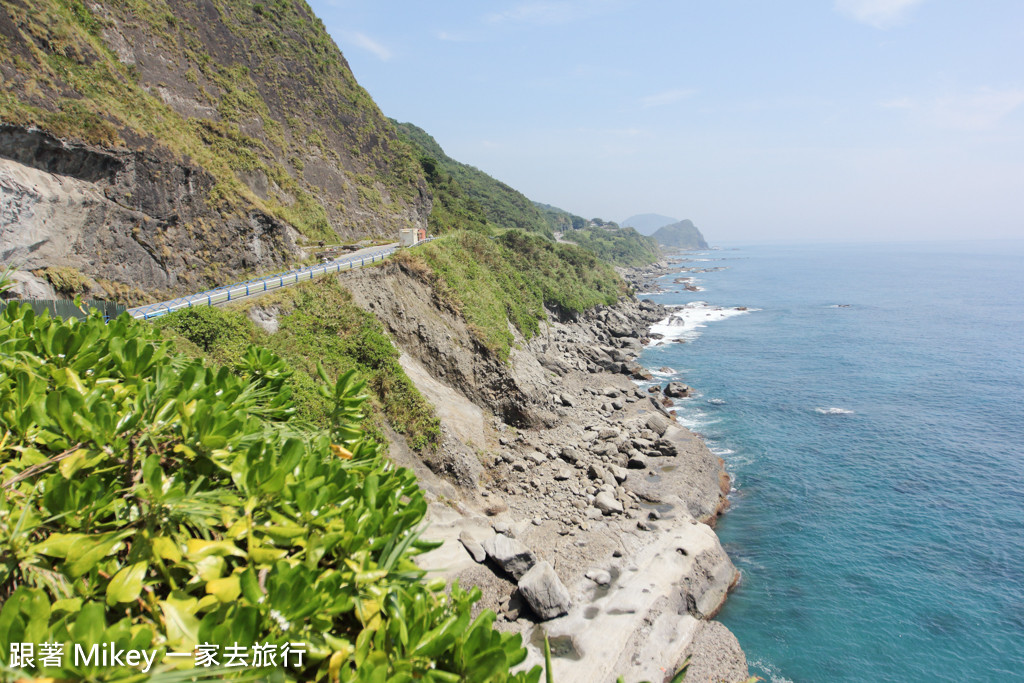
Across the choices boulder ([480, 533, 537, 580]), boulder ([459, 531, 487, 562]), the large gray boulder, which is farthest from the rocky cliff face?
the large gray boulder

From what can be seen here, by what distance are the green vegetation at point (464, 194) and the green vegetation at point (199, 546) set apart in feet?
169

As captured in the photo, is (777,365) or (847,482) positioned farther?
(777,365)

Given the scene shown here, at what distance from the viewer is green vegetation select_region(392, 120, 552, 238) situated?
59.8 meters

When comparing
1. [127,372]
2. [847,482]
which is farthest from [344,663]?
[847,482]

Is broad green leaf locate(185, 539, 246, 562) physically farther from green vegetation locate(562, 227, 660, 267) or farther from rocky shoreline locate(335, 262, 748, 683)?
green vegetation locate(562, 227, 660, 267)

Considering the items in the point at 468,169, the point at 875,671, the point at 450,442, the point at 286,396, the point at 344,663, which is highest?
the point at 468,169

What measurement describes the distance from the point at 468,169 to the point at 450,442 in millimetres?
114719

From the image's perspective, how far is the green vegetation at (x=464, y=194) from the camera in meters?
59.8

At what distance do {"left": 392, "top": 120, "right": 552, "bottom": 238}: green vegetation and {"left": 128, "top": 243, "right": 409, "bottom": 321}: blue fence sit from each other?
26.7 m

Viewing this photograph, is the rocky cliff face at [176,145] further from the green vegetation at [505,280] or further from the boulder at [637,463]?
the boulder at [637,463]

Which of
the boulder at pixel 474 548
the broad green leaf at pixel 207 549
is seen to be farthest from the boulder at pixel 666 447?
the broad green leaf at pixel 207 549

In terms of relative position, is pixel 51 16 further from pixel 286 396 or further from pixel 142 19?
pixel 286 396

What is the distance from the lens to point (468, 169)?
12588 cm

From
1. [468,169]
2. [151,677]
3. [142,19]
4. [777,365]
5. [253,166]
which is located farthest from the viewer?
[468,169]
